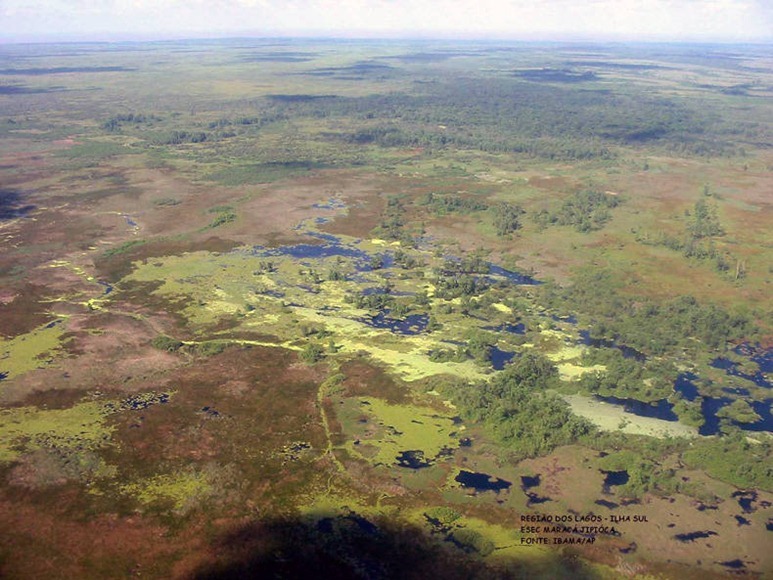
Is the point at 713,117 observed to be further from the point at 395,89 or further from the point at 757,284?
the point at 757,284

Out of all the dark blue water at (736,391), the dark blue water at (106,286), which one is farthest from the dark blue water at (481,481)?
the dark blue water at (106,286)

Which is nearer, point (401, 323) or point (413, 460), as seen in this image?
point (413, 460)

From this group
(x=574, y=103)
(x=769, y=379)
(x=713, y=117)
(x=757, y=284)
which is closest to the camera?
(x=769, y=379)

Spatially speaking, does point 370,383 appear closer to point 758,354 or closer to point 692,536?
point 692,536

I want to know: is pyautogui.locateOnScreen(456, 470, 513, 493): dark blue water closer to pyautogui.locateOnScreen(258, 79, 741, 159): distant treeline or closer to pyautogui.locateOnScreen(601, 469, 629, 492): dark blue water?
pyautogui.locateOnScreen(601, 469, 629, 492): dark blue water

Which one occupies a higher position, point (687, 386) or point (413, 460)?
point (687, 386)

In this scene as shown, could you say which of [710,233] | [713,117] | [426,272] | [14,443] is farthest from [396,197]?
[713,117]

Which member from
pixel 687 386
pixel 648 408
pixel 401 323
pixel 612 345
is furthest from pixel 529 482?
pixel 401 323
